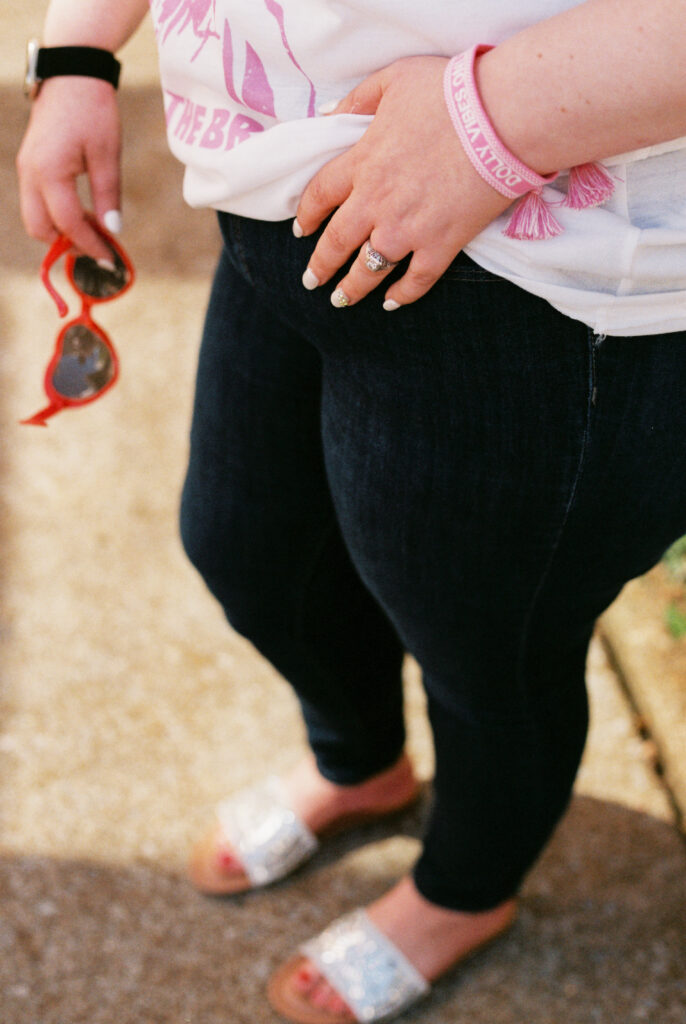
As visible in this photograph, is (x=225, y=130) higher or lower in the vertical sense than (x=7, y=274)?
higher

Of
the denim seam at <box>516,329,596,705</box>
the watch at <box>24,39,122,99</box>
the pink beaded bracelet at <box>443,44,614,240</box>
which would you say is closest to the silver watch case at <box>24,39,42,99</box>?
the watch at <box>24,39,122,99</box>

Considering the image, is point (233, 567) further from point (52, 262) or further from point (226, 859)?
point (226, 859)

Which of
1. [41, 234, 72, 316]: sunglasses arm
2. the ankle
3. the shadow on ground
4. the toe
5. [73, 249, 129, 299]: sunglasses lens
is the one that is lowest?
the shadow on ground

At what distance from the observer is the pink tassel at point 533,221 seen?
71cm

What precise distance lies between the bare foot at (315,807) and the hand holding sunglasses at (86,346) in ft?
2.52

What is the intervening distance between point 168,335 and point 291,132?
6.80 ft

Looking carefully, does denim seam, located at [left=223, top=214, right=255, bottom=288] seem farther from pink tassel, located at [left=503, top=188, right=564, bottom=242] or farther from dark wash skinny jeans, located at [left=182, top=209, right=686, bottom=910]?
pink tassel, located at [left=503, top=188, right=564, bottom=242]

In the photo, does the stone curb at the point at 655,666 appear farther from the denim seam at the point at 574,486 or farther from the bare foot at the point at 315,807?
the denim seam at the point at 574,486

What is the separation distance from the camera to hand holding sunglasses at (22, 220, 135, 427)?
1238 mm

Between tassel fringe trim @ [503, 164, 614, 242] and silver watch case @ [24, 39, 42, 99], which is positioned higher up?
silver watch case @ [24, 39, 42, 99]

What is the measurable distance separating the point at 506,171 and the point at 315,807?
1197mm

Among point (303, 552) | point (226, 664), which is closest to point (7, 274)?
point (226, 664)

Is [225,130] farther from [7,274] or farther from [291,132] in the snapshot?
[7,274]

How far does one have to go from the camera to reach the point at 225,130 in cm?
83
